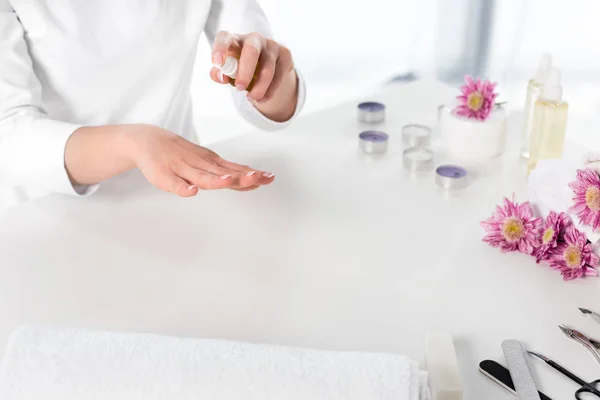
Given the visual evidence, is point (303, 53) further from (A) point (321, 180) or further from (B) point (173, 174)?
(B) point (173, 174)

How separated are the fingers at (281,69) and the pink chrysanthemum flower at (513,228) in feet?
1.18

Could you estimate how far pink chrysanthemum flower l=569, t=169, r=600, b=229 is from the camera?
775 mm

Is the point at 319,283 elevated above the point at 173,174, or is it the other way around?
the point at 173,174

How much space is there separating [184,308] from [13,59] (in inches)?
19.4

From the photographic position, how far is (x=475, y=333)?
73 centimetres

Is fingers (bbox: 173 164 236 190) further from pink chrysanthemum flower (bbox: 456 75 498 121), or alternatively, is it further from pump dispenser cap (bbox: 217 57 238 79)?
pink chrysanthemum flower (bbox: 456 75 498 121)

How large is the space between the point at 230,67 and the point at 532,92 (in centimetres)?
44

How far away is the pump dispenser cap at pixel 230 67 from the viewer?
0.90 m

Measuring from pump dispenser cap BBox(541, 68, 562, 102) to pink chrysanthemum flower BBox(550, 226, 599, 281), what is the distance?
→ 0.24 meters

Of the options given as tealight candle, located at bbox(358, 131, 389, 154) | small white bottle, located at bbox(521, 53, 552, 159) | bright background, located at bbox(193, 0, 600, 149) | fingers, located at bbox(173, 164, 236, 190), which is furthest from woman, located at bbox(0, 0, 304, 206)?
bright background, located at bbox(193, 0, 600, 149)

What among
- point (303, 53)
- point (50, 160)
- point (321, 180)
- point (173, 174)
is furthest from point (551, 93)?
point (303, 53)

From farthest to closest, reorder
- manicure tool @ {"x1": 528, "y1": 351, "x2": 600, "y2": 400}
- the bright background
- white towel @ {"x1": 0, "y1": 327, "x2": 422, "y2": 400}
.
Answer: the bright background < manicure tool @ {"x1": 528, "y1": 351, "x2": 600, "y2": 400} < white towel @ {"x1": 0, "y1": 327, "x2": 422, "y2": 400}

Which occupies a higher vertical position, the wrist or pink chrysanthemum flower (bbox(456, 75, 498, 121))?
pink chrysanthemum flower (bbox(456, 75, 498, 121))

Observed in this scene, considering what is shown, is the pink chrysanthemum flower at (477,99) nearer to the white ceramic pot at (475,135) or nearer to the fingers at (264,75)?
the white ceramic pot at (475,135)
